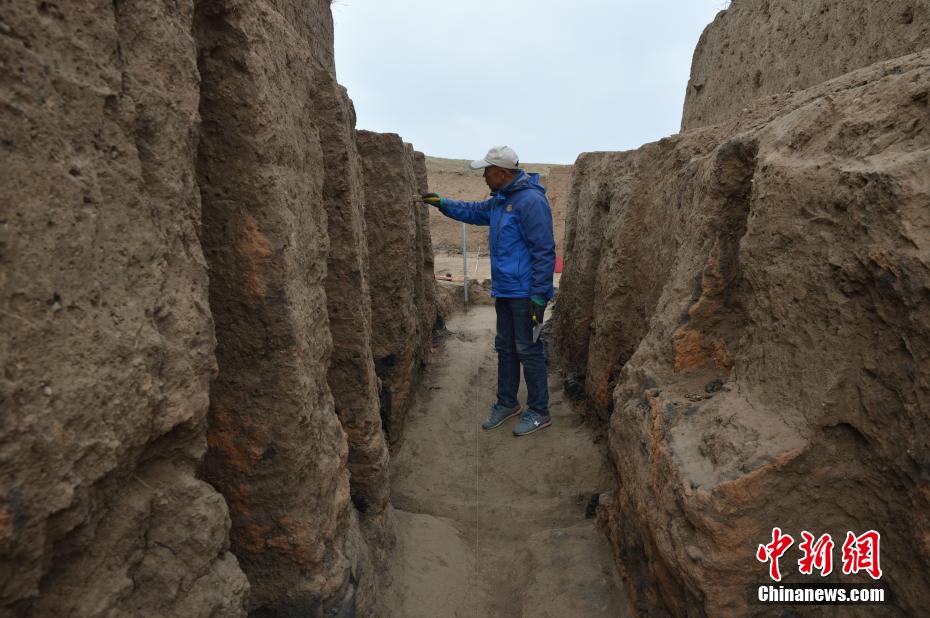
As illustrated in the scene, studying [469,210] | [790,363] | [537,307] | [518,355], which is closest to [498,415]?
[518,355]

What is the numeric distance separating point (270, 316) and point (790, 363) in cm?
177

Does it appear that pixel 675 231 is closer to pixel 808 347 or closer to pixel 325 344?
pixel 808 347

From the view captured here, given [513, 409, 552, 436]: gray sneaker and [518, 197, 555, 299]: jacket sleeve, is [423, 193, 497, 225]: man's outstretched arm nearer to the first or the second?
[518, 197, 555, 299]: jacket sleeve

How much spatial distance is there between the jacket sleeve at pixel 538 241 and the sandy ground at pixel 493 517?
1.13 metres

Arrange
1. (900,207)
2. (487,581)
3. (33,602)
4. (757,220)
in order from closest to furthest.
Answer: (33,602) < (900,207) < (757,220) < (487,581)

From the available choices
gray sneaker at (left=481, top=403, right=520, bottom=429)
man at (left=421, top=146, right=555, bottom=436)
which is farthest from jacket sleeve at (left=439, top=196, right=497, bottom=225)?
gray sneaker at (left=481, top=403, right=520, bottom=429)

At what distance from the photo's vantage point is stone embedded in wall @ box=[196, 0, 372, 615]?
190cm

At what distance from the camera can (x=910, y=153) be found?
173 centimetres

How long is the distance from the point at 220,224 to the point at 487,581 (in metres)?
2.27

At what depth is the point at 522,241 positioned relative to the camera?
435 centimetres

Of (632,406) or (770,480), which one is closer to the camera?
(770,480)

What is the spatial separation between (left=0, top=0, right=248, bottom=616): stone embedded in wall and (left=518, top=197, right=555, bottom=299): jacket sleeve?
285cm

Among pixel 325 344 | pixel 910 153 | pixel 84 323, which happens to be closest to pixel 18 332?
pixel 84 323

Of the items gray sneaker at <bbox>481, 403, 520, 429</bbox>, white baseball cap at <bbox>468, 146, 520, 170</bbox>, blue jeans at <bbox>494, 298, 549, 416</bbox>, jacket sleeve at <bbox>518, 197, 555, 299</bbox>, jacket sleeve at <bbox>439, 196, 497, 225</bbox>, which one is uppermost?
white baseball cap at <bbox>468, 146, 520, 170</bbox>
